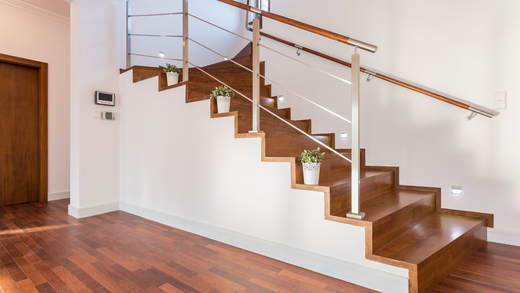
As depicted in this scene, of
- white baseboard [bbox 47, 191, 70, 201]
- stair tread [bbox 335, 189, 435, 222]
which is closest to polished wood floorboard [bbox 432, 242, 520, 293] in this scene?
stair tread [bbox 335, 189, 435, 222]

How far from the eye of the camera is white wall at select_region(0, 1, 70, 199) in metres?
3.60

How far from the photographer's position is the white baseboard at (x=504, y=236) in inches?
83.1

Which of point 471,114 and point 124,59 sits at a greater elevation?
point 124,59

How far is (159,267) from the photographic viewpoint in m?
1.80

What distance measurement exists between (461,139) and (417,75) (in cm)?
65

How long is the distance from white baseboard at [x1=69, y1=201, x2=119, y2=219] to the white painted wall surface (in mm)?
103

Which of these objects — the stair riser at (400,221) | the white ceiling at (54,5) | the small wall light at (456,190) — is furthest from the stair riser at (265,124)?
the white ceiling at (54,5)

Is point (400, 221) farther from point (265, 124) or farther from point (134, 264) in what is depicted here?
point (134, 264)

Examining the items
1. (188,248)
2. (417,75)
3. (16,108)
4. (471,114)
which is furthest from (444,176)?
(16,108)

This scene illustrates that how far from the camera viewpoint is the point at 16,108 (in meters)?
3.70

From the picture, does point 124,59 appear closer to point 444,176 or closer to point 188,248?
point 188,248

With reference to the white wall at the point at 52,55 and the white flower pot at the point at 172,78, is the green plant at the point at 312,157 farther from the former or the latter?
the white wall at the point at 52,55

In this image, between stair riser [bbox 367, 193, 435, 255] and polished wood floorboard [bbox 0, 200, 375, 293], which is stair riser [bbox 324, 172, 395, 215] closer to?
stair riser [bbox 367, 193, 435, 255]

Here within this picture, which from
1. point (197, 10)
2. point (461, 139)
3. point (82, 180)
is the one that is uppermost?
point (197, 10)
